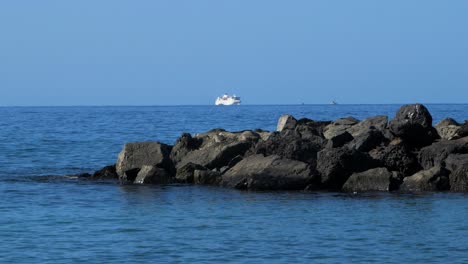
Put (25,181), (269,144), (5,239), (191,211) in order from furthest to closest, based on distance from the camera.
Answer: (25,181) < (269,144) < (191,211) < (5,239)

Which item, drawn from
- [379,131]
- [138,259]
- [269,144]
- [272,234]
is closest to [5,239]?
[138,259]

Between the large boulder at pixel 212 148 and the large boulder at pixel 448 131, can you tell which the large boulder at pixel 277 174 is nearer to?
the large boulder at pixel 212 148

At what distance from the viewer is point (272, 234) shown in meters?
22.7

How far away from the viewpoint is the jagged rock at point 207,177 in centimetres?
3315

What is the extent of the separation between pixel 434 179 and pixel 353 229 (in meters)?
7.28

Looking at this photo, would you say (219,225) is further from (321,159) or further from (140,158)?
(140,158)

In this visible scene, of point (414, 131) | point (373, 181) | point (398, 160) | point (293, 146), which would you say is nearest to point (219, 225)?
point (373, 181)

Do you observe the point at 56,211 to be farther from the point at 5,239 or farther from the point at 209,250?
the point at 209,250

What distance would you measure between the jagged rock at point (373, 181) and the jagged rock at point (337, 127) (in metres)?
6.18

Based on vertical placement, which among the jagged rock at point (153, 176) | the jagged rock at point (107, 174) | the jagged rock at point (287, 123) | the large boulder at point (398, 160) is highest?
the jagged rock at point (287, 123)

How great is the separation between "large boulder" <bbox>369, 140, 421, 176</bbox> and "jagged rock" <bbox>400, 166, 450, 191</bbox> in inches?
43.7

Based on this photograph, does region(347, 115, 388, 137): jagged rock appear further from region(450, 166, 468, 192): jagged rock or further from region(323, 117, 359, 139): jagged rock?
region(450, 166, 468, 192): jagged rock

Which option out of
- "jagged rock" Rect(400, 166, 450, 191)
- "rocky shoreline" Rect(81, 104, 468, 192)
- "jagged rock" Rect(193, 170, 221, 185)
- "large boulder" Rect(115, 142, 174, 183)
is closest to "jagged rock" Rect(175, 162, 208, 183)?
"rocky shoreline" Rect(81, 104, 468, 192)

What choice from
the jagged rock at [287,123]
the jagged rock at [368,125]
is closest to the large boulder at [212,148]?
the jagged rock at [287,123]
